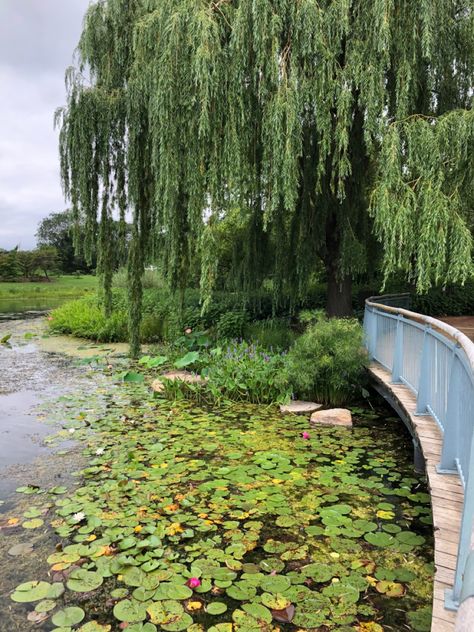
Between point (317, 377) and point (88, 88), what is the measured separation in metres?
6.27

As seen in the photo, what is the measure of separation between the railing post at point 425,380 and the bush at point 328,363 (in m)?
2.22

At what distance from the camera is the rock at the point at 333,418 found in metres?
5.97

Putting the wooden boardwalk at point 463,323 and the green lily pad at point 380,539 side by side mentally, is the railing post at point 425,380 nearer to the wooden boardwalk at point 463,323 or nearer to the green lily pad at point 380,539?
the green lily pad at point 380,539

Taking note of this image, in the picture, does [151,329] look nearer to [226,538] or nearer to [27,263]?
[226,538]

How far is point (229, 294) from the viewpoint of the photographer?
1216 cm

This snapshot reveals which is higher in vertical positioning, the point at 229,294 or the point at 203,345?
the point at 229,294

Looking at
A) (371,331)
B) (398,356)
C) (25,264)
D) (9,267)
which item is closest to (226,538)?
(398,356)

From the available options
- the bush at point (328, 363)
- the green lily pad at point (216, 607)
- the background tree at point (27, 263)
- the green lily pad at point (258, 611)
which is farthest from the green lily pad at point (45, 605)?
the background tree at point (27, 263)

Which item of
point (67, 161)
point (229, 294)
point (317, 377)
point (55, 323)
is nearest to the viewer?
point (317, 377)

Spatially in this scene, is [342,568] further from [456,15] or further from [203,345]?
[456,15]

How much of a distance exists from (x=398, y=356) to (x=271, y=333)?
14.6 feet

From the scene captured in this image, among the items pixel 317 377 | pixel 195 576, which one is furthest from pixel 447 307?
pixel 195 576

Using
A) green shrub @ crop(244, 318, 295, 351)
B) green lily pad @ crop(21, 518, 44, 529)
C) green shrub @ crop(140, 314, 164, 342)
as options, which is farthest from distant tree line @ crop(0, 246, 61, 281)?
green lily pad @ crop(21, 518, 44, 529)

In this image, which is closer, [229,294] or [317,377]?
[317,377]
